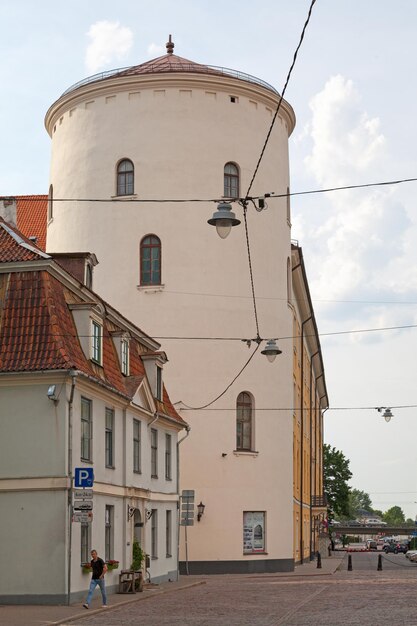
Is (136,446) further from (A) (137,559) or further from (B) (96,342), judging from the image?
(B) (96,342)

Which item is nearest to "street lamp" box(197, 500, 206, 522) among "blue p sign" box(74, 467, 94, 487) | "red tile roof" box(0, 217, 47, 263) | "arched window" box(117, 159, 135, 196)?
"arched window" box(117, 159, 135, 196)

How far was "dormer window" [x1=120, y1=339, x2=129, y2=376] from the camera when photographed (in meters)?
33.1

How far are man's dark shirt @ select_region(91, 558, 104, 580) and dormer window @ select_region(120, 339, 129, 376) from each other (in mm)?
8180

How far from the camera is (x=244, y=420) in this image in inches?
1764

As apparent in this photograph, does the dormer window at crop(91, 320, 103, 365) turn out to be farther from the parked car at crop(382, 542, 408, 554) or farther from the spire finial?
the parked car at crop(382, 542, 408, 554)

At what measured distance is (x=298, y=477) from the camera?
56.2 metres

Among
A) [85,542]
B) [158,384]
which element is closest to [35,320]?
[85,542]

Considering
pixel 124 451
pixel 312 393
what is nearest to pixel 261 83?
pixel 124 451

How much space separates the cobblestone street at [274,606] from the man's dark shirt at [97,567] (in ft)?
2.84

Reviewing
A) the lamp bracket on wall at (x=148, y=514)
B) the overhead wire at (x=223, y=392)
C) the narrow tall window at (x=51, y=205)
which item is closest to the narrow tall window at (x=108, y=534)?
the lamp bracket on wall at (x=148, y=514)

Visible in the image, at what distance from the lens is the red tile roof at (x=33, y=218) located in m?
54.5

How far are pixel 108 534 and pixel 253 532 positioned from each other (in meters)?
14.5

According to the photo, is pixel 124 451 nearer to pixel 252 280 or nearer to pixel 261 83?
pixel 252 280

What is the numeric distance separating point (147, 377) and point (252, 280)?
345 inches
